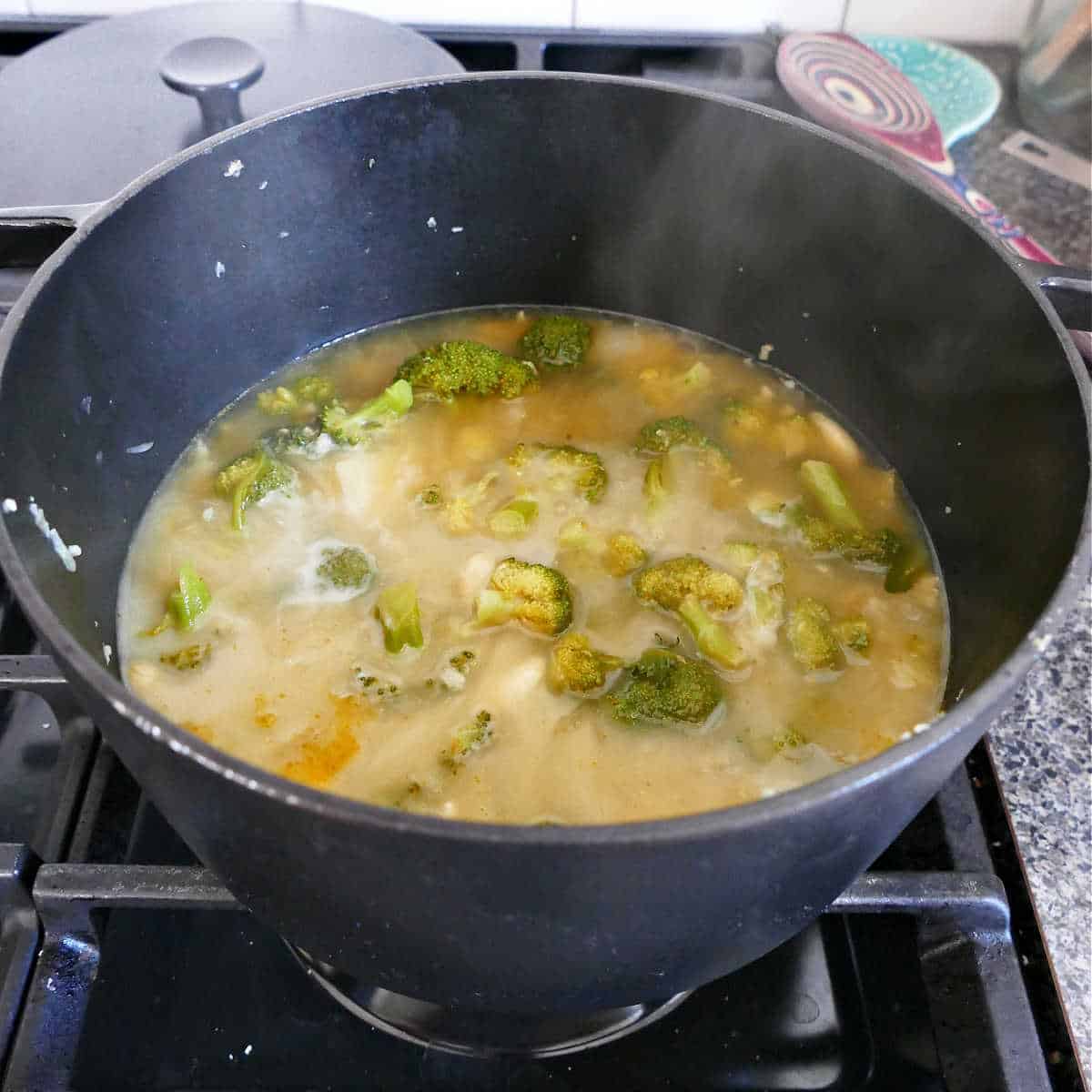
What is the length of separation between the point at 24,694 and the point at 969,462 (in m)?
1.16

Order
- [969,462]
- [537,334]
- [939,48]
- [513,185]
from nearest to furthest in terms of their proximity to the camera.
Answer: [969,462]
[513,185]
[537,334]
[939,48]

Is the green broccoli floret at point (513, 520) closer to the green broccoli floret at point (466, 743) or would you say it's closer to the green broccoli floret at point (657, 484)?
the green broccoli floret at point (657, 484)

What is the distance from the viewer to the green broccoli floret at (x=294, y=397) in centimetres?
155

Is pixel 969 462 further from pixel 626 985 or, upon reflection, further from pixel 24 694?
pixel 24 694

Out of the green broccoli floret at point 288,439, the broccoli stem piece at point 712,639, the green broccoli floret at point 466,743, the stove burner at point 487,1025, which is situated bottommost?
the stove burner at point 487,1025

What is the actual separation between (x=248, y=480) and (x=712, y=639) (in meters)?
0.62

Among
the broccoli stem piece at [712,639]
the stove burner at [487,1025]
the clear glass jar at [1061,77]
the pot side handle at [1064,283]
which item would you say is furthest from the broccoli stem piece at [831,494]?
the clear glass jar at [1061,77]

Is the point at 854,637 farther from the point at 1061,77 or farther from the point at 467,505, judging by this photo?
the point at 1061,77

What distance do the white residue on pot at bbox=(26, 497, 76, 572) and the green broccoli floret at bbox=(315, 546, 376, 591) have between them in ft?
0.93

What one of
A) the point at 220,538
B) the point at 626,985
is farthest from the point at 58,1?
the point at 626,985

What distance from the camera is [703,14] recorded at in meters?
2.01

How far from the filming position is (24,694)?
1.34 m

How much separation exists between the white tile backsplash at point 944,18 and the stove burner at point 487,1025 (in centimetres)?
177

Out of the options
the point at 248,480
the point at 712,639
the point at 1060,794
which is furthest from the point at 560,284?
the point at 1060,794
